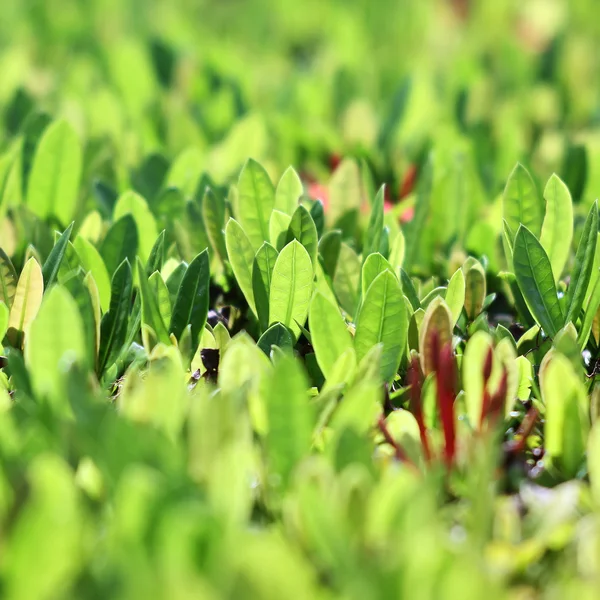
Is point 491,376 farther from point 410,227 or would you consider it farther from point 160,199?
point 160,199

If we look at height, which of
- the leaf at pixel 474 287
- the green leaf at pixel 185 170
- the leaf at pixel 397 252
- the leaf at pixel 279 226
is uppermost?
the leaf at pixel 279 226

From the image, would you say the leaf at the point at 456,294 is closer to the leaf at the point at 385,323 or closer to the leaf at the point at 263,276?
the leaf at the point at 385,323

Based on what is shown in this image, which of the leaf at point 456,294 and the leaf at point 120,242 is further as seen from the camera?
the leaf at point 120,242

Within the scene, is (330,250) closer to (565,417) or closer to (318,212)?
(318,212)

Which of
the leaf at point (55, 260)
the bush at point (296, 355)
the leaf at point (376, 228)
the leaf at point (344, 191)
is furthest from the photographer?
the leaf at point (344, 191)

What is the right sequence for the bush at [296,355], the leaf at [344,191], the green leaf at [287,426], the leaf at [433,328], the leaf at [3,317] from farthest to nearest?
the leaf at [344,191], the leaf at [3,317], the leaf at [433,328], the green leaf at [287,426], the bush at [296,355]

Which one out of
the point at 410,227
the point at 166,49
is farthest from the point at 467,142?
the point at 166,49

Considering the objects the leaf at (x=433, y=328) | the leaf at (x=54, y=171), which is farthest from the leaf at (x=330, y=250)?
the leaf at (x=54, y=171)
